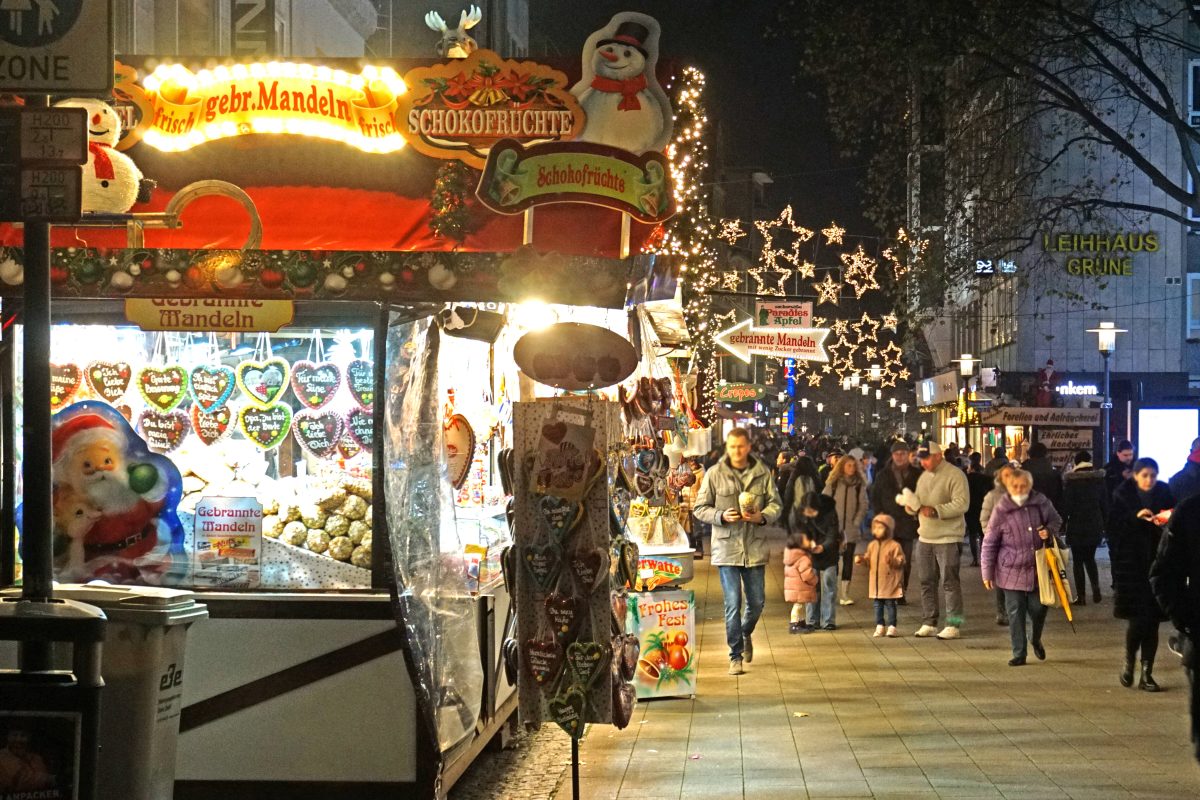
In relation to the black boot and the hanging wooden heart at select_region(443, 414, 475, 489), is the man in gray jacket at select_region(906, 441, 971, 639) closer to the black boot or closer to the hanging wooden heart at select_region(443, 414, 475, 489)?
the black boot

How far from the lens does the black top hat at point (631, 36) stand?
30.0ft

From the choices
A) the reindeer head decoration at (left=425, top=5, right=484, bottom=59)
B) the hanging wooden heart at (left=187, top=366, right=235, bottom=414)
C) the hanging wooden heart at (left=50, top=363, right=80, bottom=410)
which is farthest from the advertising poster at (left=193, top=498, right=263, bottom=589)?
the reindeer head decoration at (left=425, top=5, right=484, bottom=59)

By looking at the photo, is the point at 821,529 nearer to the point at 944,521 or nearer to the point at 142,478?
the point at 944,521

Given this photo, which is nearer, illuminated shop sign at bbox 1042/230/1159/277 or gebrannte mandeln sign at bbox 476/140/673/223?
gebrannte mandeln sign at bbox 476/140/673/223

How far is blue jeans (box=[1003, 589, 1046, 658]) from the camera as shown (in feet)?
44.7

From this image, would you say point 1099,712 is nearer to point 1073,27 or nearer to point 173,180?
point 173,180

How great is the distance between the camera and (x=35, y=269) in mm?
6074

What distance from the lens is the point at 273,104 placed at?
909 centimetres

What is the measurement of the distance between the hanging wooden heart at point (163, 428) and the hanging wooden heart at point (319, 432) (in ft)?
2.20

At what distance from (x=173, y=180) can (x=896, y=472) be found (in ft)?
34.7

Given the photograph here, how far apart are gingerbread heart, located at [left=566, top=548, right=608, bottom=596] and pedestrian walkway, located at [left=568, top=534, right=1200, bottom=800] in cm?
142

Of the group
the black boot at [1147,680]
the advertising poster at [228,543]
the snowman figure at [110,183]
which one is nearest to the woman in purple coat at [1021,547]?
the black boot at [1147,680]

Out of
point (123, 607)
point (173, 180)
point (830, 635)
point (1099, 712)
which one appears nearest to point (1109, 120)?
point (830, 635)

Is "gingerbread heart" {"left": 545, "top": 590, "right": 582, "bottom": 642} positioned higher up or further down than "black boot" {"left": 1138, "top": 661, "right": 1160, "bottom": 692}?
higher up
